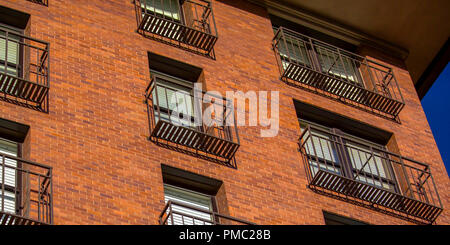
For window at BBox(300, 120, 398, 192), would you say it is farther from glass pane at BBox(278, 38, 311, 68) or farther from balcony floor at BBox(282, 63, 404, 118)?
glass pane at BBox(278, 38, 311, 68)

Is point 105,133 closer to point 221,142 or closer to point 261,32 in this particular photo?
point 221,142

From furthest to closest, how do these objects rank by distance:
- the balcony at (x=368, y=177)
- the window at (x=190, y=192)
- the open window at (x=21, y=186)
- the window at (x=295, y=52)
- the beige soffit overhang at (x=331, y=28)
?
the beige soffit overhang at (x=331, y=28)
the window at (x=295, y=52)
the balcony at (x=368, y=177)
the window at (x=190, y=192)
the open window at (x=21, y=186)

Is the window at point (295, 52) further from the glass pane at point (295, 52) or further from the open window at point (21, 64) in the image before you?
the open window at point (21, 64)

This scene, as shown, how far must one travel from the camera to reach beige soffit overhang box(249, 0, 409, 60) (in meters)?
28.6

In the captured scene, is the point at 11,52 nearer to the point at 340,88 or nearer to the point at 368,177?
the point at 340,88

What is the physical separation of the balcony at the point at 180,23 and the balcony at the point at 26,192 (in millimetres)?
6483

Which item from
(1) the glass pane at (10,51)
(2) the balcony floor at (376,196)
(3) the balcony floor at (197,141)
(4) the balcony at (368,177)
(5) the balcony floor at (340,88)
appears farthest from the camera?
(5) the balcony floor at (340,88)

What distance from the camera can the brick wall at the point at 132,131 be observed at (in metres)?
19.3

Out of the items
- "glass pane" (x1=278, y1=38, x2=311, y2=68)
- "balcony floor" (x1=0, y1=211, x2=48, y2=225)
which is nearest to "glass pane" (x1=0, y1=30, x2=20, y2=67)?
"balcony floor" (x1=0, y1=211, x2=48, y2=225)

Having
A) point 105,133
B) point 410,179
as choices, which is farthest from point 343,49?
point 105,133

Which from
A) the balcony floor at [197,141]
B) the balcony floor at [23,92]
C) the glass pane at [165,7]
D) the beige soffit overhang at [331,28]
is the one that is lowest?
the balcony floor at [197,141]

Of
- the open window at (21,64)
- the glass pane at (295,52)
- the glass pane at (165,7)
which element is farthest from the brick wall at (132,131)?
the glass pane at (165,7)

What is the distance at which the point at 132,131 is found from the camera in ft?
68.9

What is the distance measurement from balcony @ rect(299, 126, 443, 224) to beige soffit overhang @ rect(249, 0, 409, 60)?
15.7 feet
